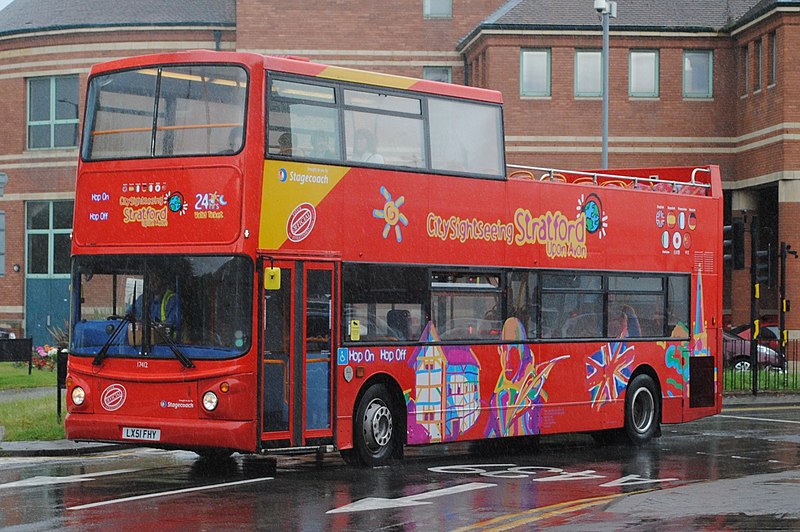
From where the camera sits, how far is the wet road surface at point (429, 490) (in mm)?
11656

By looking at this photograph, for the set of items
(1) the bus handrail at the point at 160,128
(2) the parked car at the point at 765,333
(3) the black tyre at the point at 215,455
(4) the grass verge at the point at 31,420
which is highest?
(1) the bus handrail at the point at 160,128

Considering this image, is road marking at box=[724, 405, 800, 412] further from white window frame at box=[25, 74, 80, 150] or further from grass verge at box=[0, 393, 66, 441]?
white window frame at box=[25, 74, 80, 150]

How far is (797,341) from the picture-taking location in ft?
128

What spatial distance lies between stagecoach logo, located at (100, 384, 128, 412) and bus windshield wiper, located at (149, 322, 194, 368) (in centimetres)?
71

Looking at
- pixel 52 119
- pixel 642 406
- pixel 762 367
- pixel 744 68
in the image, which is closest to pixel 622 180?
pixel 642 406

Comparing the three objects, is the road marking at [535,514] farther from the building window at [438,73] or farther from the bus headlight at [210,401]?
the building window at [438,73]

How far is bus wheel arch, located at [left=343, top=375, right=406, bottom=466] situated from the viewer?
634 inches

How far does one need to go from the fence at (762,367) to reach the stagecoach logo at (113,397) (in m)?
19.1

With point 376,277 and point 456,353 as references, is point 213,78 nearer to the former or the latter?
point 376,277

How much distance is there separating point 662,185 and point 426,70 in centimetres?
2507

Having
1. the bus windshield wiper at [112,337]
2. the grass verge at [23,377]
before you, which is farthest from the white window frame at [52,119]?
the bus windshield wiper at [112,337]

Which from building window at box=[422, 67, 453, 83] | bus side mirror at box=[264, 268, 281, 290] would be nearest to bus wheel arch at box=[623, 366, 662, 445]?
bus side mirror at box=[264, 268, 281, 290]

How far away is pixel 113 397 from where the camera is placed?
49.9 ft

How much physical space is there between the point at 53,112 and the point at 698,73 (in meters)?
20.1
